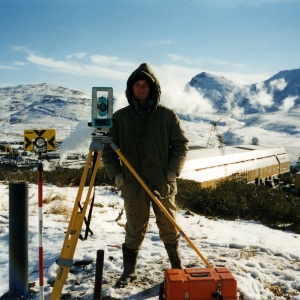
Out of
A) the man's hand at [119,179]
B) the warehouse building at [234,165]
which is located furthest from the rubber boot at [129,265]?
the warehouse building at [234,165]

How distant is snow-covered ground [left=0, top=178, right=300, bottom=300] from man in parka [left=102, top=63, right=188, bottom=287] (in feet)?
1.16

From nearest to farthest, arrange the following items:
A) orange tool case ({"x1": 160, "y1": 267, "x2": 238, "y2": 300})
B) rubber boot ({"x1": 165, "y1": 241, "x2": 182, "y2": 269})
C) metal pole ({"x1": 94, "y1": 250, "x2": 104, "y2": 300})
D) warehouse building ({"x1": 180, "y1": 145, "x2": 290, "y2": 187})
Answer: orange tool case ({"x1": 160, "y1": 267, "x2": 238, "y2": 300})
metal pole ({"x1": 94, "y1": 250, "x2": 104, "y2": 300})
rubber boot ({"x1": 165, "y1": 241, "x2": 182, "y2": 269})
warehouse building ({"x1": 180, "y1": 145, "x2": 290, "y2": 187})

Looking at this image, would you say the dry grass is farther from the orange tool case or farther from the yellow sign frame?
the yellow sign frame

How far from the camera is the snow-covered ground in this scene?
3.66 meters

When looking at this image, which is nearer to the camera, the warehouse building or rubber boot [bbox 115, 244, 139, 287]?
rubber boot [bbox 115, 244, 139, 287]

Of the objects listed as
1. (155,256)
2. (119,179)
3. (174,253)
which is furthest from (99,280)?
(155,256)

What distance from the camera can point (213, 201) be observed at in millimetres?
9344

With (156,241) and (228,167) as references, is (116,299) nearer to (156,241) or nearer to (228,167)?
(156,241)

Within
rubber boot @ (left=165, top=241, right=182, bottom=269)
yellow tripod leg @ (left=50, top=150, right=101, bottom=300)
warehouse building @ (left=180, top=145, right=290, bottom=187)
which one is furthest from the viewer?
warehouse building @ (left=180, top=145, right=290, bottom=187)

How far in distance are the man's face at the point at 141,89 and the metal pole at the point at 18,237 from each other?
1.32 metres

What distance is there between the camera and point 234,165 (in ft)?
101

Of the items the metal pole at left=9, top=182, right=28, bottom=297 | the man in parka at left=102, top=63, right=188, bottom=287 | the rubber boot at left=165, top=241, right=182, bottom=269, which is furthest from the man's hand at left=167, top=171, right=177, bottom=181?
the metal pole at left=9, top=182, right=28, bottom=297

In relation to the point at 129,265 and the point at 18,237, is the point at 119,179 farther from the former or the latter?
the point at 18,237

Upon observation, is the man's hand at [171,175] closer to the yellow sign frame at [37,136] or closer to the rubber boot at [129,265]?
the rubber boot at [129,265]
